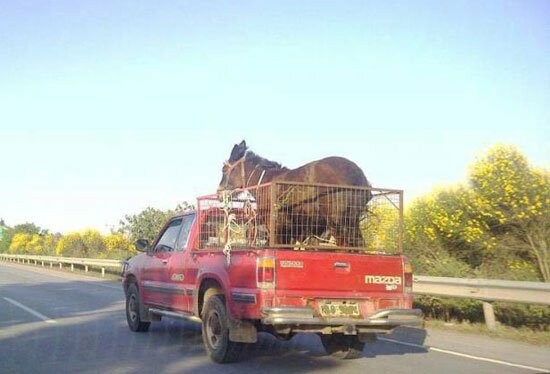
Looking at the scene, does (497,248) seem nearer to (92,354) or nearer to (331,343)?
(331,343)

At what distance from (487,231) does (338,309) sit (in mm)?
8698

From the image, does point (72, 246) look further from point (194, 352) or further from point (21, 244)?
point (194, 352)

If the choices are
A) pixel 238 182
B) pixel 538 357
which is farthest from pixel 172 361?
pixel 538 357

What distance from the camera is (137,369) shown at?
7.25 m

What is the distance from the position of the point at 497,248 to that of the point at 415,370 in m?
7.78

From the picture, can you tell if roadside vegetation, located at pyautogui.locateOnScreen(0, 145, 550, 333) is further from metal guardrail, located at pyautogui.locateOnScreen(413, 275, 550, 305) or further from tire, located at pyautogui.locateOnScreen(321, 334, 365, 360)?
tire, located at pyautogui.locateOnScreen(321, 334, 365, 360)

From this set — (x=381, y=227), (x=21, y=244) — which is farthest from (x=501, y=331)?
(x=21, y=244)

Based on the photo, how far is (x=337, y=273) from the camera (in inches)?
283

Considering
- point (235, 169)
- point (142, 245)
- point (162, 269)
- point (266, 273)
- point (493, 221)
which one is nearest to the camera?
point (266, 273)

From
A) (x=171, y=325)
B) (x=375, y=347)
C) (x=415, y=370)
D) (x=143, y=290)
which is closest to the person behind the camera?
(x=415, y=370)

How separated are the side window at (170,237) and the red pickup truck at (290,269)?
270 millimetres

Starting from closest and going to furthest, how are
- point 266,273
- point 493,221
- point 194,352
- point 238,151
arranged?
point 266,273 → point 194,352 → point 238,151 → point 493,221

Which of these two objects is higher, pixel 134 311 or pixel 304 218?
pixel 304 218

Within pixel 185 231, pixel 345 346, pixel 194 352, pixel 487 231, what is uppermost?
pixel 487 231
